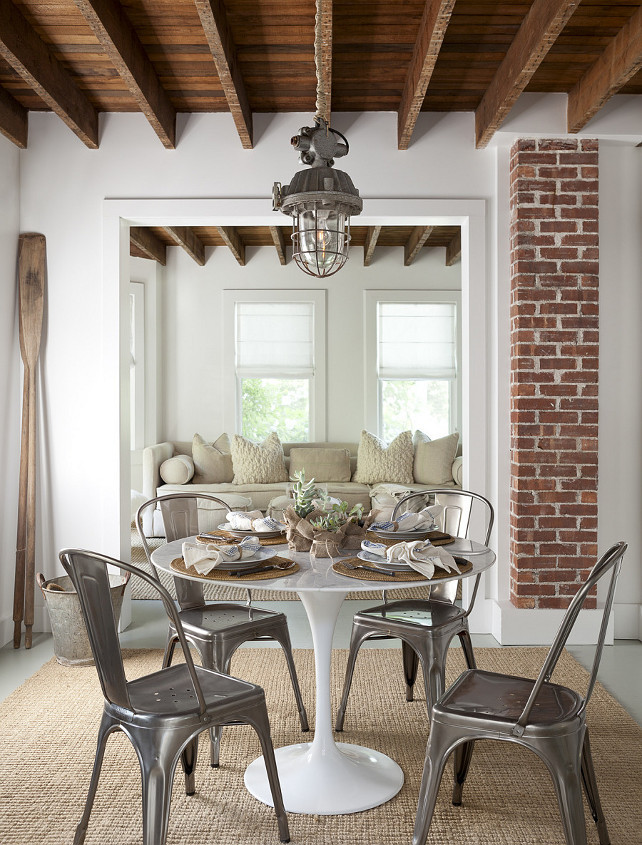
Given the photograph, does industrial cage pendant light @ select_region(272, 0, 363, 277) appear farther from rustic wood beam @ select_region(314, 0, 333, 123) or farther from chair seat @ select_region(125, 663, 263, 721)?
chair seat @ select_region(125, 663, 263, 721)

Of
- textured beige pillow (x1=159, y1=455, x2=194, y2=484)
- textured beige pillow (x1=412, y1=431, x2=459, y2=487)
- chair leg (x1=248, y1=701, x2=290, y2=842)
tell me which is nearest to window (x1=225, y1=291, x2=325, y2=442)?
textured beige pillow (x1=159, y1=455, x2=194, y2=484)

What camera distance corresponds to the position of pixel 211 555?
2189 millimetres

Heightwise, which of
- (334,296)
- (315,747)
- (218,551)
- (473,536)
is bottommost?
(315,747)

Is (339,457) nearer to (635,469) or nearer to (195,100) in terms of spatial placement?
(635,469)

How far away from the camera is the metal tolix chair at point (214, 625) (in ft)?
8.29

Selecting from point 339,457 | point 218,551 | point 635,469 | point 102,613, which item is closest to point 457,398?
point 339,457

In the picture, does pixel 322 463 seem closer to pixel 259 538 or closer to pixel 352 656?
pixel 352 656

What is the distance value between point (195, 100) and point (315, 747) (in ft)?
10.6

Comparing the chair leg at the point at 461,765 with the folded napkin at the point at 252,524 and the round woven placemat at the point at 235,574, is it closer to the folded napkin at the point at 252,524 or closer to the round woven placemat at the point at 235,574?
the round woven placemat at the point at 235,574

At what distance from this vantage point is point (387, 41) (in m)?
3.28

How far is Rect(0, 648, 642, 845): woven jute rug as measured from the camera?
218 cm

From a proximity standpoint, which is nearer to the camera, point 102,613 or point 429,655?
point 102,613

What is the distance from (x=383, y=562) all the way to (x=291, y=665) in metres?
0.83

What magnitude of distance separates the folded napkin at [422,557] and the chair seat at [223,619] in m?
0.66
